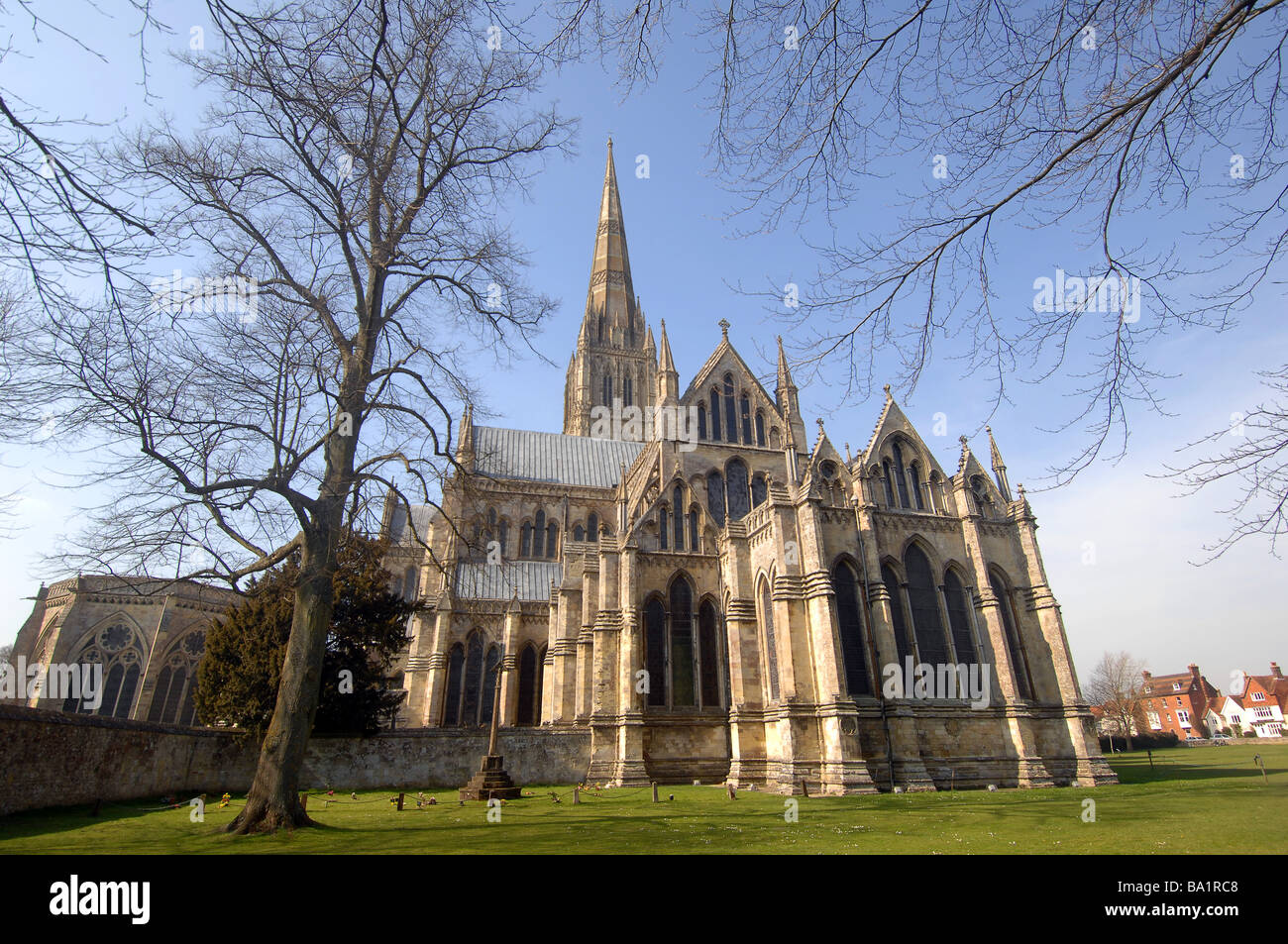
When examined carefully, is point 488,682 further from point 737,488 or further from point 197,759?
point 737,488

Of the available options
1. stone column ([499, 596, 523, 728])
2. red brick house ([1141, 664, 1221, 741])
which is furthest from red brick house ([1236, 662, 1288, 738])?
stone column ([499, 596, 523, 728])

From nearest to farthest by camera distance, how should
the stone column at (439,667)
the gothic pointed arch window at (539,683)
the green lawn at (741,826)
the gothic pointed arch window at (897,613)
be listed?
the green lawn at (741,826) → the gothic pointed arch window at (897,613) → the stone column at (439,667) → the gothic pointed arch window at (539,683)

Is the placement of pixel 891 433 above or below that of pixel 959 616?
above

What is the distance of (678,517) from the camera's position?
85.5ft

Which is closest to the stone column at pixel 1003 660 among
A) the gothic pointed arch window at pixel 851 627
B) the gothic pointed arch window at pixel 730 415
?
the gothic pointed arch window at pixel 851 627

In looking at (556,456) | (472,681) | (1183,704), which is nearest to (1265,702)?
(1183,704)

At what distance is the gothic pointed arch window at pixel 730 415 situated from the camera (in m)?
30.6

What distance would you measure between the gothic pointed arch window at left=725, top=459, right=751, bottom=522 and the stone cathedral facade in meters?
0.10

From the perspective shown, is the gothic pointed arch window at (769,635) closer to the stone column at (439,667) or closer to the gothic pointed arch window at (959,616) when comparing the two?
the gothic pointed arch window at (959,616)

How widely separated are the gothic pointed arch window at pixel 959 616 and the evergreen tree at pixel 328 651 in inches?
748

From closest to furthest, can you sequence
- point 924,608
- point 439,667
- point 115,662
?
1. point 924,608
2. point 439,667
3. point 115,662

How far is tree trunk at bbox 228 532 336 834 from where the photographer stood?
420 inches

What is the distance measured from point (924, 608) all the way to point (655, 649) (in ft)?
30.4
